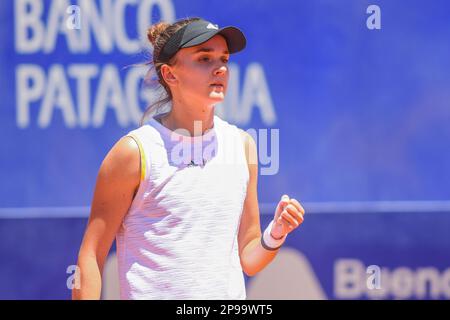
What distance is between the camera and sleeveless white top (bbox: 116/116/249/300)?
8.09ft

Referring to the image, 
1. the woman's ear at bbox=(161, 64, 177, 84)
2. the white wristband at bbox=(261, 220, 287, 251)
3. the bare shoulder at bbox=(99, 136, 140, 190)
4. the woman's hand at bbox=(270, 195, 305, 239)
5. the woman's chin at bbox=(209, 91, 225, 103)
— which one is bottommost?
the white wristband at bbox=(261, 220, 287, 251)

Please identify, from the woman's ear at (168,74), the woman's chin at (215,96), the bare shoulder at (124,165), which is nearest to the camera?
the bare shoulder at (124,165)

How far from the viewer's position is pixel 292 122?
4.04 metres

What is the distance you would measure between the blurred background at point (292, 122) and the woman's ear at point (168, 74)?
51.1 inches

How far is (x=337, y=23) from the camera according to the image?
4.04 metres

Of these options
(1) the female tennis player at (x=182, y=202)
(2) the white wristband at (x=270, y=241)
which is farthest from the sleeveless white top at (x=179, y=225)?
(2) the white wristband at (x=270, y=241)

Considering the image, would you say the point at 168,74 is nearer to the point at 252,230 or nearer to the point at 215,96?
the point at 215,96

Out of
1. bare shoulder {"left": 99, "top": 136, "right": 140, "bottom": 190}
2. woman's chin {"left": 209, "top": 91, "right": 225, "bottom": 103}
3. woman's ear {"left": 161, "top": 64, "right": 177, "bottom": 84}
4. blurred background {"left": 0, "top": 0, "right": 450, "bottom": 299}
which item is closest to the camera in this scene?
bare shoulder {"left": 99, "top": 136, "right": 140, "bottom": 190}

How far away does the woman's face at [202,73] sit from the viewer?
260 centimetres

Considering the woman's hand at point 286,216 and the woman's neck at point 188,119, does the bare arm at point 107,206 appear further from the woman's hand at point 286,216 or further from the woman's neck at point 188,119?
the woman's hand at point 286,216

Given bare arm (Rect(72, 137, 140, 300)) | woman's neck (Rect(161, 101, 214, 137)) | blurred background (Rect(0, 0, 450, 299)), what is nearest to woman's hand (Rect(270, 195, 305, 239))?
woman's neck (Rect(161, 101, 214, 137))

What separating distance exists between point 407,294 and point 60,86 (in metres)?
2.06

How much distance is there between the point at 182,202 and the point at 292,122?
1.67m

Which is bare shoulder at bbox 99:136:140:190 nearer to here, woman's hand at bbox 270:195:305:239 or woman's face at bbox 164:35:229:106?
woman's face at bbox 164:35:229:106
